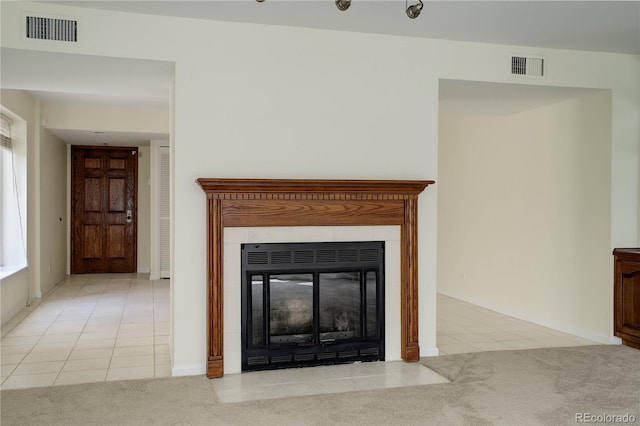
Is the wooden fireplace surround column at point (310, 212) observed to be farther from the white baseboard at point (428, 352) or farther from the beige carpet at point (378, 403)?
the beige carpet at point (378, 403)

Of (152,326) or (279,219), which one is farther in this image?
(152,326)

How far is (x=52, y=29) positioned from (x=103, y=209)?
21.1ft

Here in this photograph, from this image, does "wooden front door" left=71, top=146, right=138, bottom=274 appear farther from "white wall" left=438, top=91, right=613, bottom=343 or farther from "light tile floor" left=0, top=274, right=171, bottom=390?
"white wall" left=438, top=91, right=613, bottom=343

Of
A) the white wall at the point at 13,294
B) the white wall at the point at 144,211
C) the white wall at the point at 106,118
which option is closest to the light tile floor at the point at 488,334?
the white wall at the point at 13,294

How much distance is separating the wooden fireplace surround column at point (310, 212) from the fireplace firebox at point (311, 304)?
183 mm

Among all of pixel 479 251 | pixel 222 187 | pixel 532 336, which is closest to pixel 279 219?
pixel 222 187

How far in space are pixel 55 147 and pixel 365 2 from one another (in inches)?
245

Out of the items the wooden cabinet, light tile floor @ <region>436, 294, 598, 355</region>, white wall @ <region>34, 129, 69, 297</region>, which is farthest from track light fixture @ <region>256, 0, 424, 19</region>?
white wall @ <region>34, 129, 69, 297</region>

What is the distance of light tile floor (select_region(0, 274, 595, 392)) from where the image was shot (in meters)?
3.94

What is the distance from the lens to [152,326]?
572 centimetres

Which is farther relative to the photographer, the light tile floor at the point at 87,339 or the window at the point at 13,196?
the window at the point at 13,196

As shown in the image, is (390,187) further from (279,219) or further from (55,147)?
(55,147)

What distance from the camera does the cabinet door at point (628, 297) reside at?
4.83 m

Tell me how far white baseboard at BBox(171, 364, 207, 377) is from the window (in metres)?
3.32
